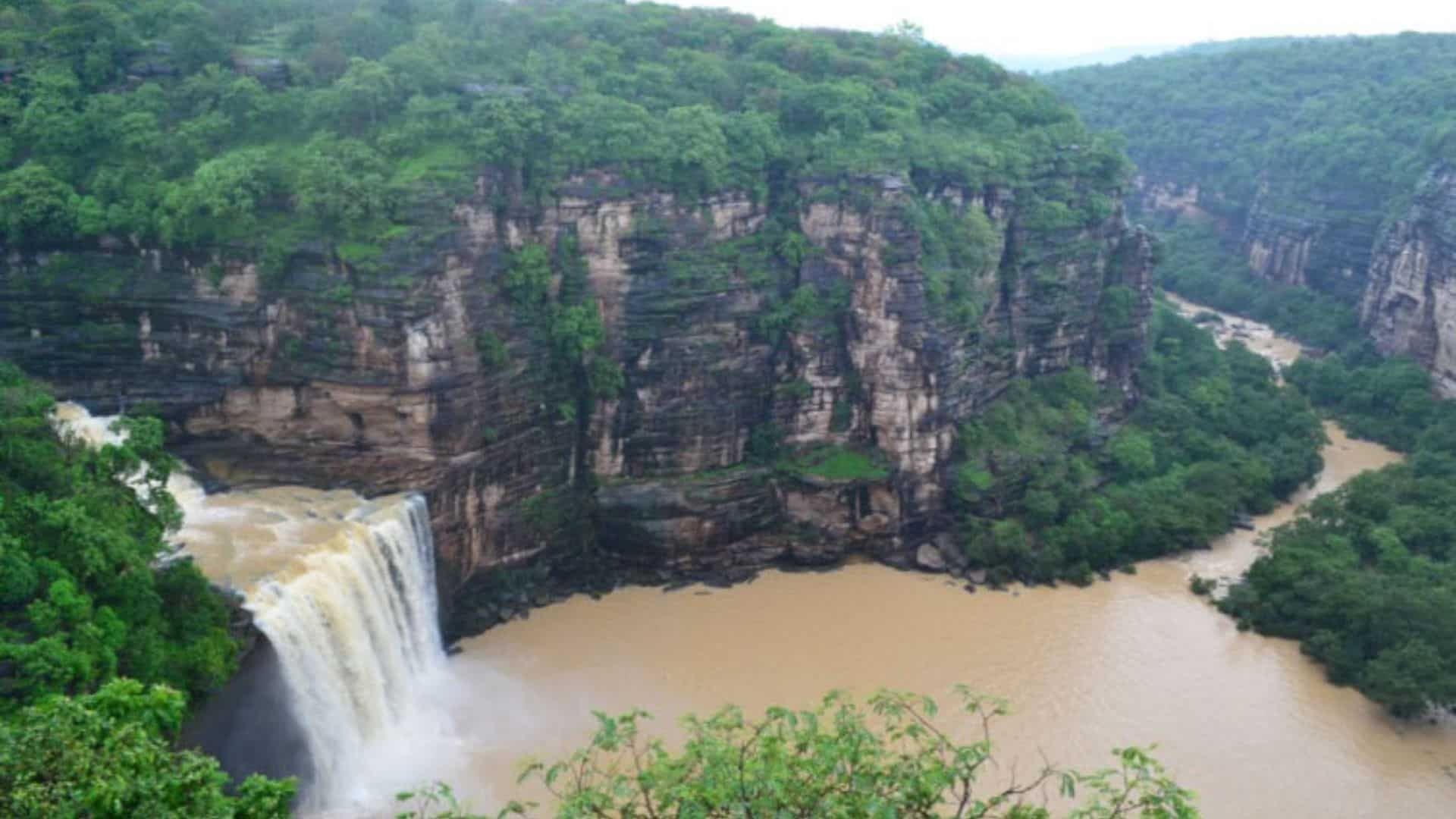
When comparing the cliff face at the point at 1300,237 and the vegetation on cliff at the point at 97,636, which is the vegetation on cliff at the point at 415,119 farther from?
the cliff face at the point at 1300,237

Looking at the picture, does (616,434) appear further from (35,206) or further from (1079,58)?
(1079,58)

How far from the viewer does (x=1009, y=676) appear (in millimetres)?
22812

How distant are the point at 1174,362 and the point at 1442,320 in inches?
332

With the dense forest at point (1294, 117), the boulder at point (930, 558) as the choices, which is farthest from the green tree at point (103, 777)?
the dense forest at point (1294, 117)

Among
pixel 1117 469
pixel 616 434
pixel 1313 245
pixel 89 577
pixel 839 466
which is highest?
pixel 1313 245

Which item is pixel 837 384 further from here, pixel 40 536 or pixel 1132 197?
pixel 1132 197

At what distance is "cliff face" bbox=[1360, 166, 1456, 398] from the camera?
36.1m

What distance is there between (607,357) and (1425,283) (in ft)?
92.4

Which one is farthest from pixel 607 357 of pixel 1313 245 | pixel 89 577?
pixel 1313 245

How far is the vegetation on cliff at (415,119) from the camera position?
2158 centimetres

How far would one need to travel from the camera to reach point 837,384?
27.0 m

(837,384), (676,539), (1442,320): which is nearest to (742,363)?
(837,384)

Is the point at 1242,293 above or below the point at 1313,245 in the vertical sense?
below

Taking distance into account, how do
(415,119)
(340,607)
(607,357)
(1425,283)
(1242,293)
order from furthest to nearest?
(1242,293), (1425,283), (607,357), (415,119), (340,607)
